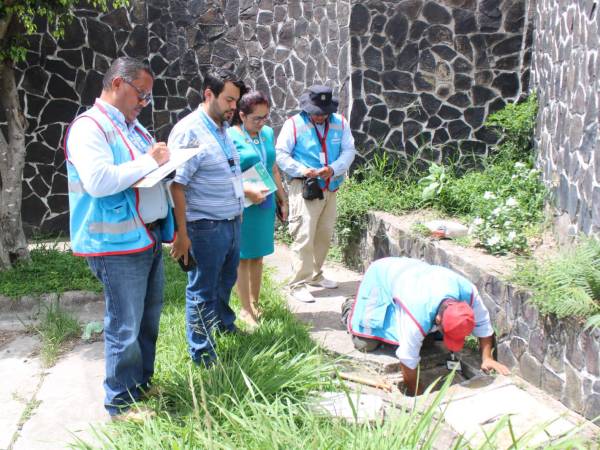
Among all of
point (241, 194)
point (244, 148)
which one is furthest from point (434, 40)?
point (241, 194)

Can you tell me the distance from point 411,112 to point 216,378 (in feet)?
15.7

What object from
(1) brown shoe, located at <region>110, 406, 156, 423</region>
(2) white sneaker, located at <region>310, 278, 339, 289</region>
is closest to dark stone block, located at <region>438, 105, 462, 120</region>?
(2) white sneaker, located at <region>310, 278, 339, 289</region>

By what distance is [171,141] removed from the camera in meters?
3.88

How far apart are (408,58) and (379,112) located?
67 centimetres

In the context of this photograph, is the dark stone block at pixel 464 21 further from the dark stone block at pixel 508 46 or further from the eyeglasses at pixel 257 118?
the eyeglasses at pixel 257 118

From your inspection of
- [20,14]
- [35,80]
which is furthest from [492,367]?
[35,80]

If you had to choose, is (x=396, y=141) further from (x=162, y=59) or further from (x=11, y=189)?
(x=11, y=189)

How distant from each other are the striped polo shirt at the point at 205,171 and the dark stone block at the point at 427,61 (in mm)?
4062

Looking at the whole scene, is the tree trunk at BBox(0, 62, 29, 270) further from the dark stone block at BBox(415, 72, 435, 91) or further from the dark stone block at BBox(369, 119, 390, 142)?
the dark stone block at BBox(415, 72, 435, 91)

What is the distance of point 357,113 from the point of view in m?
7.39

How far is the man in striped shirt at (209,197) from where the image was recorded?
386 cm

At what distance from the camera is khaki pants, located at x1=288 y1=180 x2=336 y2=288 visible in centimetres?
600

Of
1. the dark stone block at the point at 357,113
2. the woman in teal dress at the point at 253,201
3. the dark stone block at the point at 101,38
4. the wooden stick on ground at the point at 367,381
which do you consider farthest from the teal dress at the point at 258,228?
the dark stone block at the point at 101,38

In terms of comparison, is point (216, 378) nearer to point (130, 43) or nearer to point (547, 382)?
point (547, 382)
